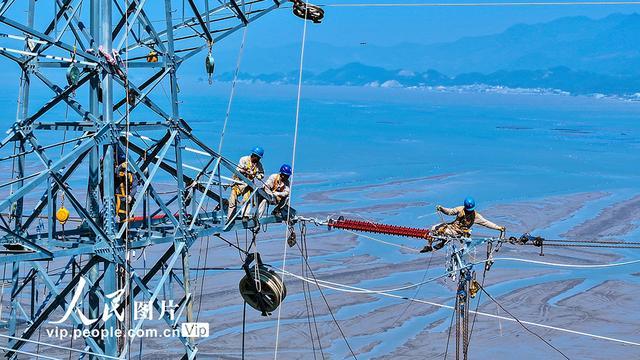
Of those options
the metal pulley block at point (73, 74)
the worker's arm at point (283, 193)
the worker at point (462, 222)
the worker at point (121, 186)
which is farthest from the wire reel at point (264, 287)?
the metal pulley block at point (73, 74)

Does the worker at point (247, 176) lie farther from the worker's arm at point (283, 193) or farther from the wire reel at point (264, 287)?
the wire reel at point (264, 287)

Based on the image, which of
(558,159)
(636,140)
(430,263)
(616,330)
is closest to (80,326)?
(616,330)

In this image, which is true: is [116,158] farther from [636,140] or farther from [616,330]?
[636,140]

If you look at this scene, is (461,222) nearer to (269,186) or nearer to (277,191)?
(277,191)

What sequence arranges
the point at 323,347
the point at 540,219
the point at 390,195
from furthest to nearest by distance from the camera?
the point at 390,195, the point at 540,219, the point at 323,347

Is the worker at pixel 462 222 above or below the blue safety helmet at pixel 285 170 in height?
below

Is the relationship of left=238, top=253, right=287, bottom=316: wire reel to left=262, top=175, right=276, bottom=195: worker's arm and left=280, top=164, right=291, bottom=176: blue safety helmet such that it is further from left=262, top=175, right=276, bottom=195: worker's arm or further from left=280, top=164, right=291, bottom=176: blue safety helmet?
left=280, top=164, right=291, bottom=176: blue safety helmet
